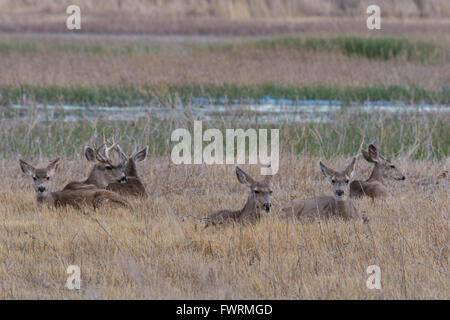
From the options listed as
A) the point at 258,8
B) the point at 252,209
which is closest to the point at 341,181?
the point at 252,209

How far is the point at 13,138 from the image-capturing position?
15273 mm

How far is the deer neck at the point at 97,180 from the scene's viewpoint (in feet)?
36.6

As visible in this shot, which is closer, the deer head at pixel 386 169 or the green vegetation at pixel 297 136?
the deer head at pixel 386 169

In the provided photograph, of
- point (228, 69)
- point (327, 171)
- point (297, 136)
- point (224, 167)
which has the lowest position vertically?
point (327, 171)

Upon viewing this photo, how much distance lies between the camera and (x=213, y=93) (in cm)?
2259

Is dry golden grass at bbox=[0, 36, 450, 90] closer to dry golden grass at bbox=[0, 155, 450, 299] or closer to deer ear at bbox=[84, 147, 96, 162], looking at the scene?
deer ear at bbox=[84, 147, 96, 162]

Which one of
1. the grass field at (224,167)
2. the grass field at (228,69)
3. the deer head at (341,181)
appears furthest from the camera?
the grass field at (228,69)

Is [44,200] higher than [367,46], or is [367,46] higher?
[367,46]

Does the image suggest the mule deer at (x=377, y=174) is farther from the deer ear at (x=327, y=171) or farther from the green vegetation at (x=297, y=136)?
the green vegetation at (x=297, y=136)

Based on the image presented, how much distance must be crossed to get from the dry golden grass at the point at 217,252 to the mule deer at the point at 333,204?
0.27 m

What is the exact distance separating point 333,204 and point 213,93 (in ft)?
43.4

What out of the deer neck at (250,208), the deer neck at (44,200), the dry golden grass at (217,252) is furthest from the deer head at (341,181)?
the deer neck at (44,200)

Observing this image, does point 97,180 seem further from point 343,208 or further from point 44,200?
point 343,208
